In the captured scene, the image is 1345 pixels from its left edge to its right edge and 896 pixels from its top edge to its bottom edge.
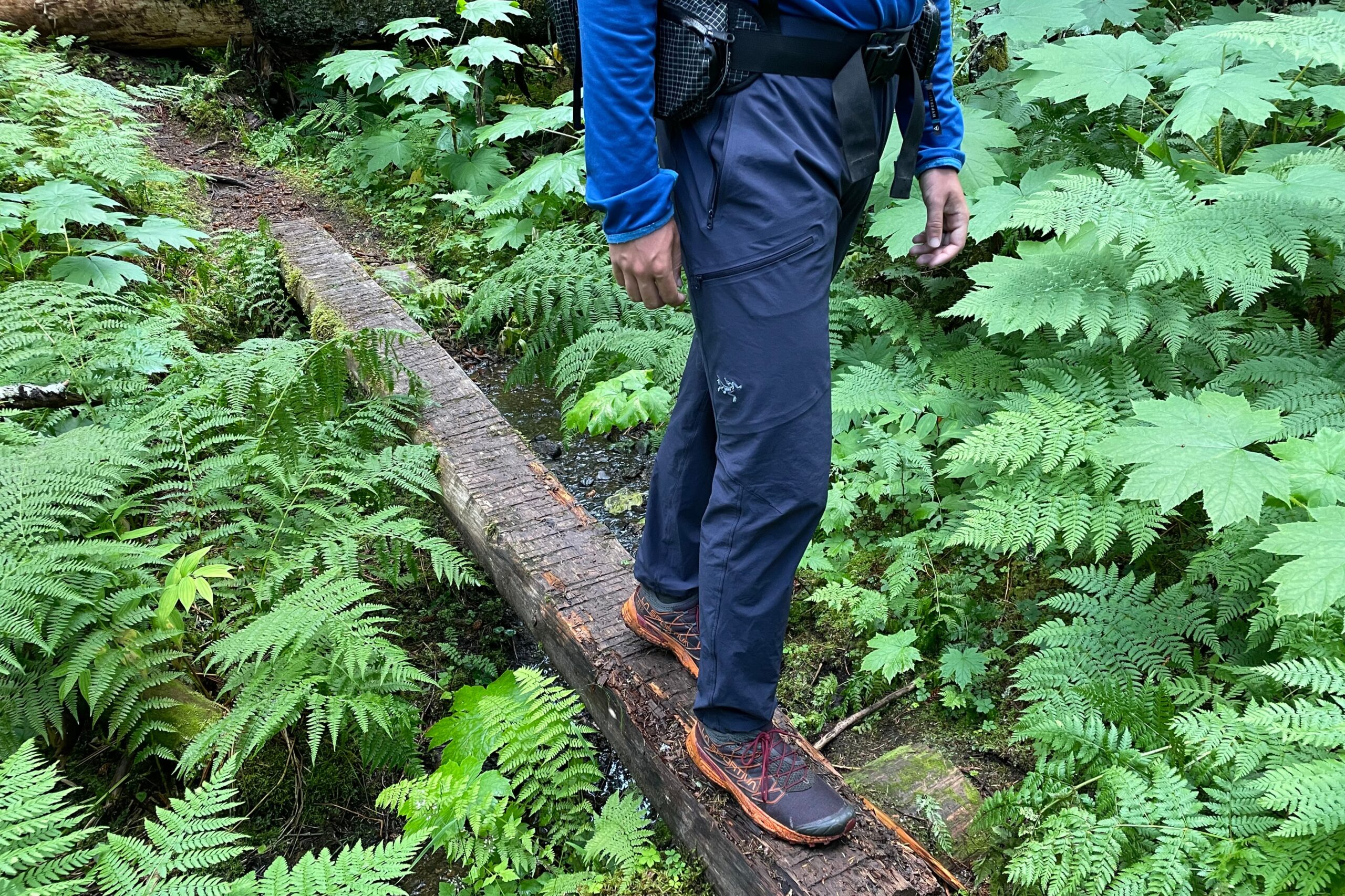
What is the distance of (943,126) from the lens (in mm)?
2416

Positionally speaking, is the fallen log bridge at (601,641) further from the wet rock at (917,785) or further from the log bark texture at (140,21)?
the log bark texture at (140,21)

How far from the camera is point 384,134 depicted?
7965 mm

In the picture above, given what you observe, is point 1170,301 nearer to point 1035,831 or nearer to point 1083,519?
point 1083,519

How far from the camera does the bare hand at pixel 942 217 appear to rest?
8.05 feet

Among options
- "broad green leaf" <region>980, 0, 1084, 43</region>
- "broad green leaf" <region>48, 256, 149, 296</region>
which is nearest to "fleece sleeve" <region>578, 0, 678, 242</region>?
"broad green leaf" <region>980, 0, 1084, 43</region>

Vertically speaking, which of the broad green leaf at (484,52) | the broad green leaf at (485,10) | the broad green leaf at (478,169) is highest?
the broad green leaf at (485,10)

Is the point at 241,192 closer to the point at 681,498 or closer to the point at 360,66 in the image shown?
the point at 360,66

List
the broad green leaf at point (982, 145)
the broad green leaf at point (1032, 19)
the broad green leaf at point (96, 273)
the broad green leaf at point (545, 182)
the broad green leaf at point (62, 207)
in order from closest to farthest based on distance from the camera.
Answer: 1. the broad green leaf at point (982, 145)
2. the broad green leaf at point (1032, 19)
3. the broad green leaf at point (62, 207)
4. the broad green leaf at point (96, 273)
5. the broad green leaf at point (545, 182)

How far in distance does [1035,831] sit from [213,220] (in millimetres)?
6979

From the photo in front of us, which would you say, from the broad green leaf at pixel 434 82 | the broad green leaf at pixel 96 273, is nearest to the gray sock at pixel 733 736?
the broad green leaf at pixel 96 273

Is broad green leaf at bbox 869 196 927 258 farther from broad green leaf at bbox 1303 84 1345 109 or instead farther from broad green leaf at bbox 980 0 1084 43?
broad green leaf at bbox 1303 84 1345 109

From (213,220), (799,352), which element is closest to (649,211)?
(799,352)

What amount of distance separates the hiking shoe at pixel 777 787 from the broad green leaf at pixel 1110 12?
3.40 meters

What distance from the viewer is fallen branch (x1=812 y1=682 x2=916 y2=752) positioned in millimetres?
2822
